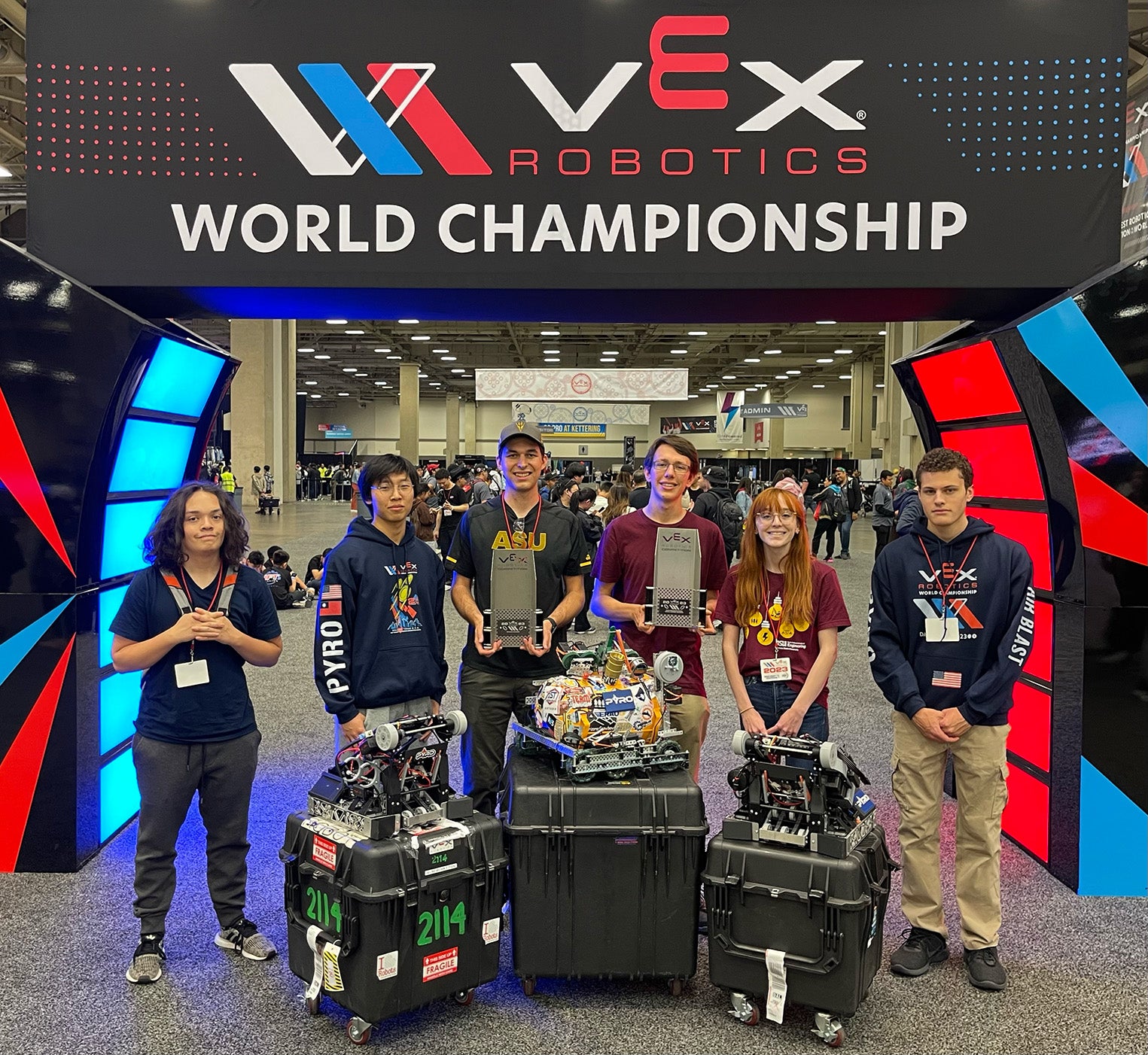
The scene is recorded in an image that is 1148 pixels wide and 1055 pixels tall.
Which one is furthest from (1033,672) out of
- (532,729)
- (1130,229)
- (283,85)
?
(1130,229)

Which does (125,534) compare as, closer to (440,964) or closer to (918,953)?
(440,964)

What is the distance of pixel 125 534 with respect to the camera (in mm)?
3953

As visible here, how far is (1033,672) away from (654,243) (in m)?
2.35

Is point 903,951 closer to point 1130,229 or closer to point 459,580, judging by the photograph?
point 459,580

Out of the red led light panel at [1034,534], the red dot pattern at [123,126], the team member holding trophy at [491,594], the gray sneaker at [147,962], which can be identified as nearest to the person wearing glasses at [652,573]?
the team member holding trophy at [491,594]

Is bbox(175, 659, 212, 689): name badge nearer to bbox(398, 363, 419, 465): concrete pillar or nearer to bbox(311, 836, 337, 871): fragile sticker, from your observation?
bbox(311, 836, 337, 871): fragile sticker

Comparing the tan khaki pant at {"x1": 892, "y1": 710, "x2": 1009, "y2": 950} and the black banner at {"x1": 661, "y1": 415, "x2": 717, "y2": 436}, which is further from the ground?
the black banner at {"x1": 661, "y1": 415, "x2": 717, "y2": 436}

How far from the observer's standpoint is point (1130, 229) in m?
6.92

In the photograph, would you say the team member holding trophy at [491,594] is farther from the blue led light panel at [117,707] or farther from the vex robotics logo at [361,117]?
the blue led light panel at [117,707]

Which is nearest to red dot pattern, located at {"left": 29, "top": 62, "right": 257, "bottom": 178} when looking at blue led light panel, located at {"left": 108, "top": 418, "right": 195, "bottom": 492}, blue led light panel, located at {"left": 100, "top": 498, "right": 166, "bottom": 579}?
blue led light panel, located at {"left": 108, "top": 418, "right": 195, "bottom": 492}

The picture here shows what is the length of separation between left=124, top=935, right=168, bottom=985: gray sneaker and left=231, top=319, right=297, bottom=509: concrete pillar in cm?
1922

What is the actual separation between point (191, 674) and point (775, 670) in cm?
184

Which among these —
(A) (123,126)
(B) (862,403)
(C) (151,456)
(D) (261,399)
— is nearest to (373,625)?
(C) (151,456)

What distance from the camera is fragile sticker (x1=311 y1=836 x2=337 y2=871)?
2492 millimetres
